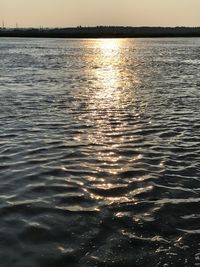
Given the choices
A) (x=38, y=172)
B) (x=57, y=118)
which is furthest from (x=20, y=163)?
(x=57, y=118)

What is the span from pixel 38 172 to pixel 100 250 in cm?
520

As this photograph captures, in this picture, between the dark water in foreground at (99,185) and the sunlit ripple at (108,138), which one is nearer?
the dark water in foreground at (99,185)

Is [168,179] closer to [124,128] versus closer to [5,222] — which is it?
[5,222]

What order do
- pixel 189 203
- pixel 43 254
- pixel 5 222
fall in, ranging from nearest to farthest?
pixel 43 254, pixel 5 222, pixel 189 203

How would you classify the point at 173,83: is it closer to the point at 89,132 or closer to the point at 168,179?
the point at 89,132

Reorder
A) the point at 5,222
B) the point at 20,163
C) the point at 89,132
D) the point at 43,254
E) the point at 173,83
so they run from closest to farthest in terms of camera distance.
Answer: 1. the point at 43,254
2. the point at 5,222
3. the point at 20,163
4. the point at 89,132
5. the point at 173,83

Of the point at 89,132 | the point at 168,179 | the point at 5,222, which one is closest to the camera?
the point at 5,222

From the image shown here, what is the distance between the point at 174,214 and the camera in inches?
426

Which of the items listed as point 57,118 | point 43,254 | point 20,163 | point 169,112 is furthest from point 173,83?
point 43,254

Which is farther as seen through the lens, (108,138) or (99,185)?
(108,138)

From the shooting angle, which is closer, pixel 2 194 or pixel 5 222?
pixel 5 222

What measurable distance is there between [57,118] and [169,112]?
19.7 ft

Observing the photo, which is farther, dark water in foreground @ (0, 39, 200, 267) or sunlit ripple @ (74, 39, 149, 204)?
sunlit ripple @ (74, 39, 149, 204)

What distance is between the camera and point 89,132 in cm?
1914
